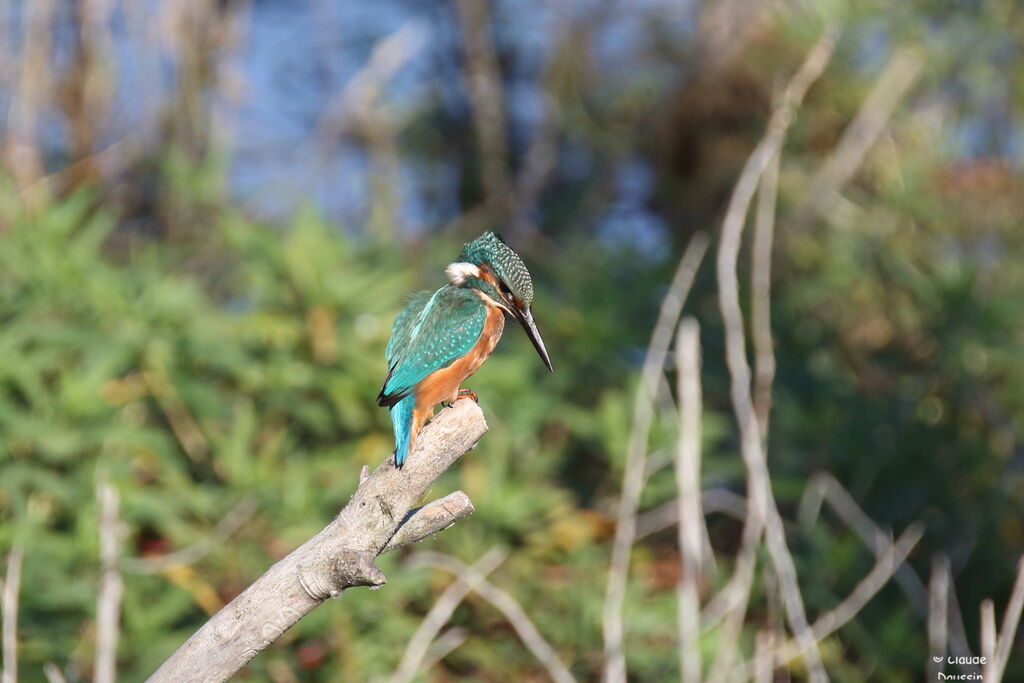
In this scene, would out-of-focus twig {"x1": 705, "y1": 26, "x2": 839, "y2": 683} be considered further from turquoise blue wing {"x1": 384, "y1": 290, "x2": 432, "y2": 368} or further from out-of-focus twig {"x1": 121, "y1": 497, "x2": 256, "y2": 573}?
out-of-focus twig {"x1": 121, "y1": 497, "x2": 256, "y2": 573}

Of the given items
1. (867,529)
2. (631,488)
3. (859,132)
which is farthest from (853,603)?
(859,132)

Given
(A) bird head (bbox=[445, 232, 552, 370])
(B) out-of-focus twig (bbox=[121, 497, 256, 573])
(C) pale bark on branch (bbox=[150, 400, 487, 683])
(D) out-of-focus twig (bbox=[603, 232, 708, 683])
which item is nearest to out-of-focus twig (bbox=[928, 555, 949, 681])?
(D) out-of-focus twig (bbox=[603, 232, 708, 683])

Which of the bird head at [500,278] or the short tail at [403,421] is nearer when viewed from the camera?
the short tail at [403,421]

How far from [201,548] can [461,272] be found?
4.99ft

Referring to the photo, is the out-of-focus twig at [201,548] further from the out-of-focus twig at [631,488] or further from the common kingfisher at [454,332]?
the common kingfisher at [454,332]

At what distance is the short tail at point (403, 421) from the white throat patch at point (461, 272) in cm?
24

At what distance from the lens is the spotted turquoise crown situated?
1.69m

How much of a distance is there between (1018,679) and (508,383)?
1.84 meters

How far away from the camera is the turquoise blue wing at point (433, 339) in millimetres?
1700

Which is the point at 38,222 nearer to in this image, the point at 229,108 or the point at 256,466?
the point at 256,466

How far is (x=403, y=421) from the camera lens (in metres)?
1.69

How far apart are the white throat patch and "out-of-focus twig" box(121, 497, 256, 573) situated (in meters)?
1.34

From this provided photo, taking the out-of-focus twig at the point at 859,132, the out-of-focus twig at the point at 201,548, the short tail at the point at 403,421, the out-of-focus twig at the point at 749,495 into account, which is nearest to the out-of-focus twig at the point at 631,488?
the out-of-focus twig at the point at 749,495

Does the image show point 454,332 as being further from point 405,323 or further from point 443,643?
point 443,643
